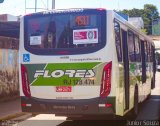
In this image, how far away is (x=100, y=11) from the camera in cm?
931

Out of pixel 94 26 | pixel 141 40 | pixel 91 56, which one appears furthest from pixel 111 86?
pixel 141 40

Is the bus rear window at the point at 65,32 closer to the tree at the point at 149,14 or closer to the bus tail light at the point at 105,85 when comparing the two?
the bus tail light at the point at 105,85

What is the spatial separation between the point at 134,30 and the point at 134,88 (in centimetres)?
185

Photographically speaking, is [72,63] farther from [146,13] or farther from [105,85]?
[146,13]

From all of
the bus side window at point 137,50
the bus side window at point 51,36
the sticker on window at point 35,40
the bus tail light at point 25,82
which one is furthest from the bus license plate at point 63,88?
the bus side window at point 137,50

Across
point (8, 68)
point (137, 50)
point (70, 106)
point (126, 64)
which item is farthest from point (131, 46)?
point (8, 68)

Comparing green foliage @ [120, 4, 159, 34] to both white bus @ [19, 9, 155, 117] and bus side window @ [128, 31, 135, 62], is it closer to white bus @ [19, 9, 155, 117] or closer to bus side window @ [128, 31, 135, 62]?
bus side window @ [128, 31, 135, 62]

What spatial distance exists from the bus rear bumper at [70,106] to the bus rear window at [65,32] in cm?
118

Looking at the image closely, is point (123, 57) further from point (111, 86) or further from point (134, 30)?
point (134, 30)

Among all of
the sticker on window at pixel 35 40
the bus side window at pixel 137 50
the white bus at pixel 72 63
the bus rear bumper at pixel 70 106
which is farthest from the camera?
the bus side window at pixel 137 50

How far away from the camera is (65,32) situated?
9.55 meters

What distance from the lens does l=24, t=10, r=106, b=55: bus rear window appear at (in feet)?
30.6

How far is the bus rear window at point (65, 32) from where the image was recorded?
931 cm

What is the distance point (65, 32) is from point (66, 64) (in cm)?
77
